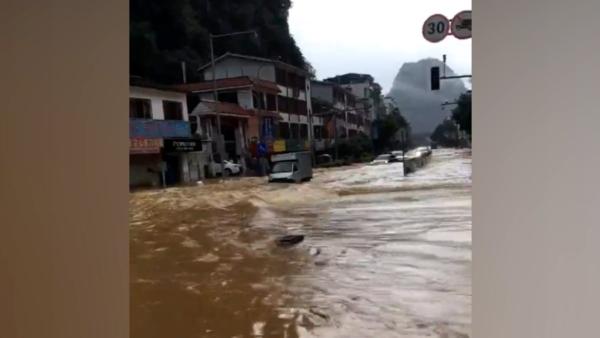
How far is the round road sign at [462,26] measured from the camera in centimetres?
182

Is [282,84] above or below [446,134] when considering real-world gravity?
above

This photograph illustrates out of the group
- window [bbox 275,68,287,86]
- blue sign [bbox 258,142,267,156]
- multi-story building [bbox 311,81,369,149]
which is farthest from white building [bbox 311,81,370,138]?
blue sign [bbox 258,142,267,156]

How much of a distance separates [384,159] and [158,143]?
776 mm

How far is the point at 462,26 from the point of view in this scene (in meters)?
1.83

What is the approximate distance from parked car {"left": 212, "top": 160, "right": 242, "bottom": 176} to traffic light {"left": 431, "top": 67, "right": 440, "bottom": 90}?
0.71 meters

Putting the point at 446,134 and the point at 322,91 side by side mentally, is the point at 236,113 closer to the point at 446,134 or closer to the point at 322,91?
the point at 322,91

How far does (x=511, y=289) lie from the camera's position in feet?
5.90

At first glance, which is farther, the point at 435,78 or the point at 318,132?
the point at 318,132

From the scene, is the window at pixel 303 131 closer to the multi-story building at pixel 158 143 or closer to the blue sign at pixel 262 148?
the blue sign at pixel 262 148

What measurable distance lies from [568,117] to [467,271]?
1.96 feet

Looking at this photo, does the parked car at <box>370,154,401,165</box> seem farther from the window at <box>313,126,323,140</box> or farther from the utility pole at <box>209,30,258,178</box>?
the utility pole at <box>209,30,258,178</box>

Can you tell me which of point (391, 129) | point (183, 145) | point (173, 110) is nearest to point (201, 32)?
point (173, 110)

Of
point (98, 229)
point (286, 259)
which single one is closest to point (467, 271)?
point (286, 259)

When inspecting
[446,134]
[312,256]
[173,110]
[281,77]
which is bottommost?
[312,256]
